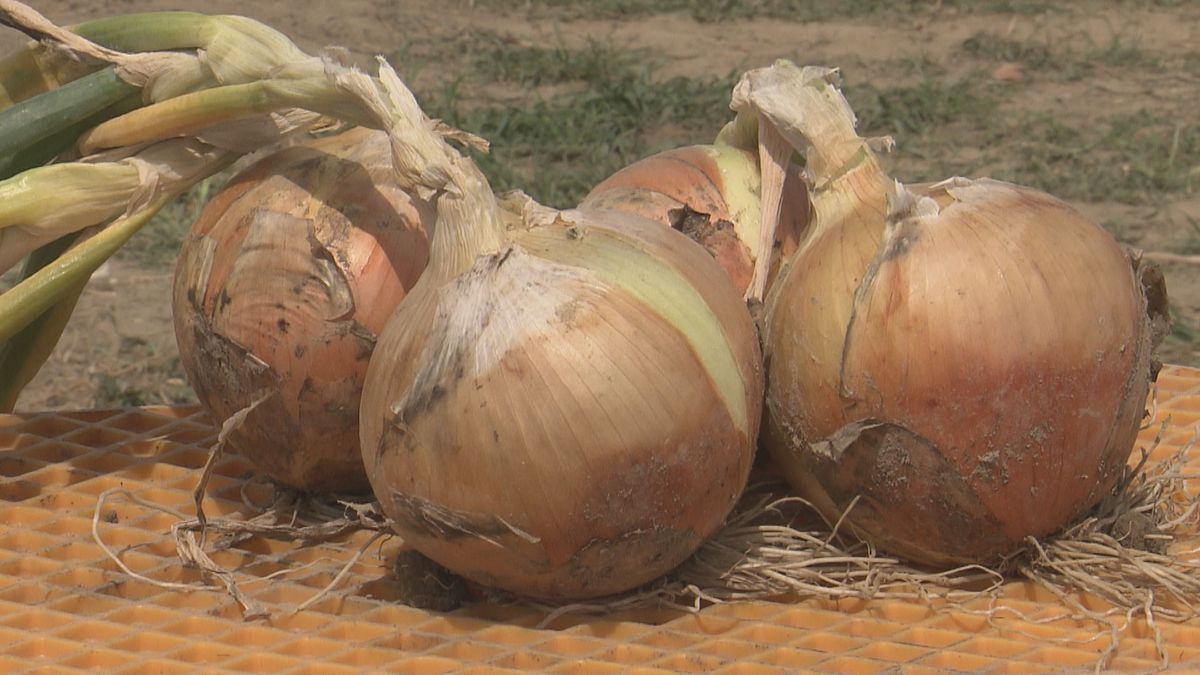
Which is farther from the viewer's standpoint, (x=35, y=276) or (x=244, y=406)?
(x=35, y=276)

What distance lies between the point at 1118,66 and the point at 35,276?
441 cm

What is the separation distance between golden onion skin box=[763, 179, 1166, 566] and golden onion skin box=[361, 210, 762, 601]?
11 cm

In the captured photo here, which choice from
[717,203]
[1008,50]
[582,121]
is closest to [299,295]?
[717,203]

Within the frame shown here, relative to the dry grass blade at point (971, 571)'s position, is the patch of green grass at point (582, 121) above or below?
above

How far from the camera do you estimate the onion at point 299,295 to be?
2.04 m

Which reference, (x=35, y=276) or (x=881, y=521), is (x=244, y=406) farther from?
(x=881, y=521)

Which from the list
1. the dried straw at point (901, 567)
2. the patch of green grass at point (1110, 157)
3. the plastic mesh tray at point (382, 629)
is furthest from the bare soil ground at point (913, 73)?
the dried straw at point (901, 567)

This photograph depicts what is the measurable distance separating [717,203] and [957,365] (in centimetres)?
52

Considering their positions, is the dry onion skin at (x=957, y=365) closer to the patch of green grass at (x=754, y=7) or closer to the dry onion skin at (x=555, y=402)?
the dry onion skin at (x=555, y=402)

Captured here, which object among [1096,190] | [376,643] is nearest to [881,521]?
[376,643]

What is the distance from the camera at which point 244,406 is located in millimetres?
2107

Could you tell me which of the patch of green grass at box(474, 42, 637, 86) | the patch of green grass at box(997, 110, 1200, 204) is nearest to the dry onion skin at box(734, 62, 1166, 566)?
the patch of green grass at box(997, 110, 1200, 204)

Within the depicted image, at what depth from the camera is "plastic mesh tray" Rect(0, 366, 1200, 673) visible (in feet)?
5.94

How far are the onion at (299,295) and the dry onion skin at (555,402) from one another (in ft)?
0.60
